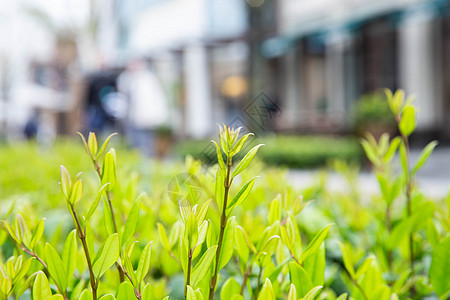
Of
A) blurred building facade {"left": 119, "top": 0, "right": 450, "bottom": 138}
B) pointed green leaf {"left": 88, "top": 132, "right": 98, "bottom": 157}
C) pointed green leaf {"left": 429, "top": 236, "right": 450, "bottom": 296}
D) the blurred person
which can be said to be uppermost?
blurred building facade {"left": 119, "top": 0, "right": 450, "bottom": 138}

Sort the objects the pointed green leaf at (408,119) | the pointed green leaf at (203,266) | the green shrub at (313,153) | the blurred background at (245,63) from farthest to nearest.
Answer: the green shrub at (313,153)
the blurred background at (245,63)
the pointed green leaf at (408,119)
the pointed green leaf at (203,266)

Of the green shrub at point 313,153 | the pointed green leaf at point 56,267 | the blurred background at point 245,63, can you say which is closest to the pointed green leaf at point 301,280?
the pointed green leaf at point 56,267

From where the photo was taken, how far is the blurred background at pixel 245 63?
762 cm

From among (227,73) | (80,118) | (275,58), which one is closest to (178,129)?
(227,73)

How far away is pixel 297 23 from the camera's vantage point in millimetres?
16375

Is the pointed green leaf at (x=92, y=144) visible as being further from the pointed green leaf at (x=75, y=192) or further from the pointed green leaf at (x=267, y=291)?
the pointed green leaf at (x=267, y=291)

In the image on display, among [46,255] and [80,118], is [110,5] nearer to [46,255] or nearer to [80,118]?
[80,118]

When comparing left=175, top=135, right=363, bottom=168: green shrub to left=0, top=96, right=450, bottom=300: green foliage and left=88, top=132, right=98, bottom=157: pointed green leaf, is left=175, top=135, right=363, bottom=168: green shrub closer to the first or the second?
left=0, top=96, right=450, bottom=300: green foliage

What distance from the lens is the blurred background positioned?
7617mm

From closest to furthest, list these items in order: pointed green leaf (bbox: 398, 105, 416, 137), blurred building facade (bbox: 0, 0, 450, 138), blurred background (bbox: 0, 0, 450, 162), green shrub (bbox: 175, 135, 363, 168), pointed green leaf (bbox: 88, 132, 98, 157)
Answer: pointed green leaf (bbox: 88, 132, 98, 157), pointed green leaf (bbox: 398, 105, 416, 137), blurred background (bbox: 0, 0, 450, 162), green shrub (bbox: 175, 135, 363, 168), blurred building facade (bbox: 0, 0, 450, 138)

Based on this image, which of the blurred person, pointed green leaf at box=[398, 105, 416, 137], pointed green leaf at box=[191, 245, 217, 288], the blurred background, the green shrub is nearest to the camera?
pointed green leaf at box=[191, 245, 217, 288]

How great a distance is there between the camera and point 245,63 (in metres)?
18.7

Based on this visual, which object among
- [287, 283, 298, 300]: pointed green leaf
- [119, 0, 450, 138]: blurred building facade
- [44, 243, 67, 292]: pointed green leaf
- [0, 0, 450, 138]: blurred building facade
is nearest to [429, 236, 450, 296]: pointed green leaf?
[287, 283, 298, 300]: pointed green leaf

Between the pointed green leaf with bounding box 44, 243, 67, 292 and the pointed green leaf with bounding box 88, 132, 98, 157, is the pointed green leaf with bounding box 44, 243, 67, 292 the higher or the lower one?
the lower one
